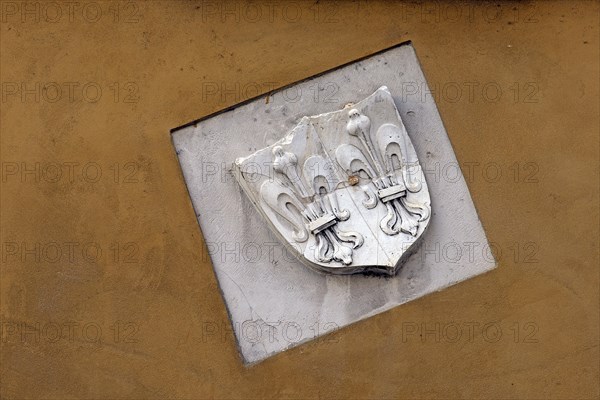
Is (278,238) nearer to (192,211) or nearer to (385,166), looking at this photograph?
(192,211)

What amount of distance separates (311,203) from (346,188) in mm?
289

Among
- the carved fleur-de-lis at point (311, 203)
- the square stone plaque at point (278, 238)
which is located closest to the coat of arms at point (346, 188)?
the carved fleur-de-lis at point (311, 203)

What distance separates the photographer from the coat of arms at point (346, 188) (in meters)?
5.82

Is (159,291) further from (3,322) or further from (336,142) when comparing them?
(336,142)

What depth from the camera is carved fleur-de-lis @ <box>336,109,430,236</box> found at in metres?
5.87

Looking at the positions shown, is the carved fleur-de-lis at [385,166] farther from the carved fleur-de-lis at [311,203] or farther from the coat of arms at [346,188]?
the carved fleur-de-lis at [311,203]

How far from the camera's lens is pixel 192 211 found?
19.7 ft

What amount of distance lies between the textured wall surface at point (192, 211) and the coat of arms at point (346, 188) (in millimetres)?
423

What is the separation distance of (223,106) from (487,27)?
213 cm

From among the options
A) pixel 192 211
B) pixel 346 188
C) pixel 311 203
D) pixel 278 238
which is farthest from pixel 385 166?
pixel 192 211

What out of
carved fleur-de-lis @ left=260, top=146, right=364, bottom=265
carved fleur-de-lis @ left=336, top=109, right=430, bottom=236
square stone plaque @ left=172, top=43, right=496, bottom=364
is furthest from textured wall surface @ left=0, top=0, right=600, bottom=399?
carved fleur-de-lis @ left=260, top=146, right=364, bottom=265

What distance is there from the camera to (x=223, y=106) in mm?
6109

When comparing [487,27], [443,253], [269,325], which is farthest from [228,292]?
[487,27]

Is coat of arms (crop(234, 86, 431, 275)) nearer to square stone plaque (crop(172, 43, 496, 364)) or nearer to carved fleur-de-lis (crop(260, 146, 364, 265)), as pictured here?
carved fleur-de-lis (crop(260, 146, 364, 265))
